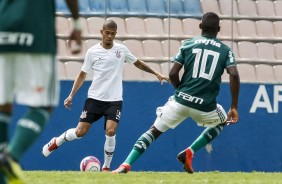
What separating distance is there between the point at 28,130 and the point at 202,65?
215 inches

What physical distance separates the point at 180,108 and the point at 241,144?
4948 millimetres

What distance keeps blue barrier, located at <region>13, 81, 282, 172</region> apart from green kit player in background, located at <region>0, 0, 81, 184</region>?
9.75m

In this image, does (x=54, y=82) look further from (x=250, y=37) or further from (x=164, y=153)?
(x=250, y=37)

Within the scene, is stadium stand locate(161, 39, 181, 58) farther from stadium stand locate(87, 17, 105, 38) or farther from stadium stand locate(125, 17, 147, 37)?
stadium stand locate(87, 17, 105, 38)

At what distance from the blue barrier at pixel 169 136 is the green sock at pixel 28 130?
9.76 metres

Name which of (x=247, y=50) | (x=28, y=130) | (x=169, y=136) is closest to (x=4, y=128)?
(x=28, y=130)

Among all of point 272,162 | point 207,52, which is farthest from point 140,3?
point 207,52

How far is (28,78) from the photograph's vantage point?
19.8ft

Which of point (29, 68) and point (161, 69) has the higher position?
point (29, 68)

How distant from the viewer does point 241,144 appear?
16141mm

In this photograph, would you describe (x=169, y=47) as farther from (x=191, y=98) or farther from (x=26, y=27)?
(x=26, y=27)

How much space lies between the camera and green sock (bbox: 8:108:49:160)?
6.00m

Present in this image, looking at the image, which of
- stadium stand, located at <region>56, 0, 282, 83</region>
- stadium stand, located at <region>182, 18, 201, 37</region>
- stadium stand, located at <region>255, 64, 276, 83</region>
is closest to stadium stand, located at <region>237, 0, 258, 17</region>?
stadium stand, located at <region>56, 0, 282, 83</region>

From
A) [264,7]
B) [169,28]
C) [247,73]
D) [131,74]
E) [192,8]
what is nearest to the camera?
[131,74]
